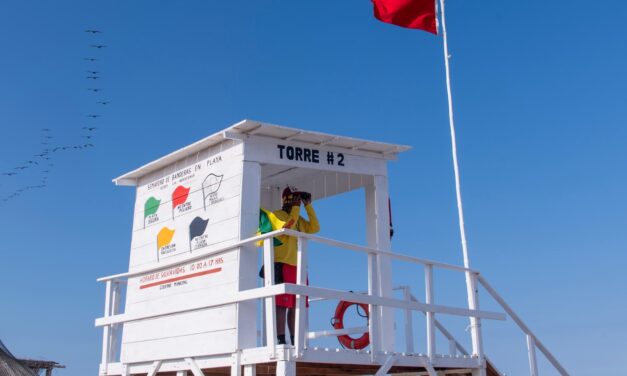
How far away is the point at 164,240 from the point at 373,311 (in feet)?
11.7

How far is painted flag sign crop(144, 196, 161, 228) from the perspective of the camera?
12016 millimetres

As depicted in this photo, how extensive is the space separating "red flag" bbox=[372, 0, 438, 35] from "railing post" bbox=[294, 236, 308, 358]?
7958 millimetres

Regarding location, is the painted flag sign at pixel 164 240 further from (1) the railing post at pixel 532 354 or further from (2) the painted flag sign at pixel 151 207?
(1) the railing post at pixel 532 354

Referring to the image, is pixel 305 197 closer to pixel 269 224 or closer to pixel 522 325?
pixel 269 224

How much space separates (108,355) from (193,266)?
2.04 m

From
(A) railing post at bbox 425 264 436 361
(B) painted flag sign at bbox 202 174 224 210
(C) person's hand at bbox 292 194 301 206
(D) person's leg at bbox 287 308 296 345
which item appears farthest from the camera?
(B) painted flag sign at bbox 202 174 224 210

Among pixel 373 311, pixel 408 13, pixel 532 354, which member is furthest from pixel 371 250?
pixel 408 13

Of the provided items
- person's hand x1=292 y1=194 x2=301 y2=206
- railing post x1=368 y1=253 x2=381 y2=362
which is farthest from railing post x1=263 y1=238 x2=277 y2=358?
railing post x1=368 y1=253 x2=381 y2=362

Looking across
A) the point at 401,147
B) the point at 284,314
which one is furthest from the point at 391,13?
the point at 284,314

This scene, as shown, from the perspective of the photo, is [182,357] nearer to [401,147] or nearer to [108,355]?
[108,355]

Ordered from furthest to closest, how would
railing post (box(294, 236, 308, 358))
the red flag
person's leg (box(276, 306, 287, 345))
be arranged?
the red flag < person's leg (box(276, 306, 287, 345)) < railing post (box(294, 236, 308, 358))

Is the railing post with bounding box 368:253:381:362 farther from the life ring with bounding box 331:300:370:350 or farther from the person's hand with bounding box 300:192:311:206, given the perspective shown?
the life ring with bounding box 331:300:370:350

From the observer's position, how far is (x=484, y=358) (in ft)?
38.0

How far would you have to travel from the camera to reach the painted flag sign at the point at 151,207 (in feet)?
39.4
